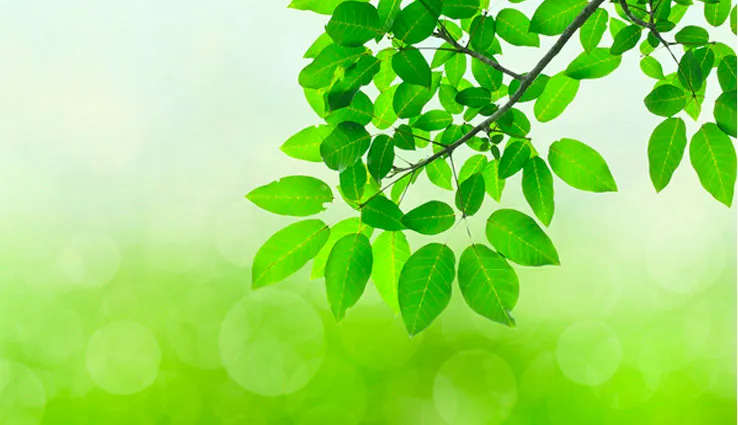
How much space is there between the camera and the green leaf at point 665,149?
62cm

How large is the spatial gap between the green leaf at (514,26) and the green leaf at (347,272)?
0.28 m

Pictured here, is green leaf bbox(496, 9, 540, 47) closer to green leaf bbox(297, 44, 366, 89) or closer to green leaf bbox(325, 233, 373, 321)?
green leaf bbox(297, 44, 366, 89)

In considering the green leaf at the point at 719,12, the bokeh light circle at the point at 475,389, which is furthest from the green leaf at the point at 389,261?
the bokeh light circle at the point at 475,389

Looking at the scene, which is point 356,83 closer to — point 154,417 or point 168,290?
point 168,290

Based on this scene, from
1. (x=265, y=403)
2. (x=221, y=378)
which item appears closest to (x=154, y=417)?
(x=221, y=378)

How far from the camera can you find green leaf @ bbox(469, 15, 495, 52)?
66cm

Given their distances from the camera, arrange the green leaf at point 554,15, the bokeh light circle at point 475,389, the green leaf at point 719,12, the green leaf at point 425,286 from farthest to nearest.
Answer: the bokeh light circle at point 475,389
the green leaf at point 719,12
the green leaf at point 554,15
the green leaf at point 425,286

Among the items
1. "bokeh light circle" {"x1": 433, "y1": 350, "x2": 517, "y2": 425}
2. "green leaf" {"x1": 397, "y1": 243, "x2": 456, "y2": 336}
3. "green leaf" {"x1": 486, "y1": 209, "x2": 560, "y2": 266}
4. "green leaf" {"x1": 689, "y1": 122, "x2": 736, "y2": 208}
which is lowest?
"bokeh light circle" {"x1": 433, "y1": 350, "x2": 517, "y2": 425}

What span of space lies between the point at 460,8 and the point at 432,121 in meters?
0.15

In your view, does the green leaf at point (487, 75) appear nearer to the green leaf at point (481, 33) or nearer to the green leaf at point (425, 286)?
the green leaf at point (481, 33)

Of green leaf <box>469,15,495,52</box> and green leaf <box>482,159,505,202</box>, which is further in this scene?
green leaf <box>482,159,505,202</box>

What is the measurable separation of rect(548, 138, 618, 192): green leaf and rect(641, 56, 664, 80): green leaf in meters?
0.19

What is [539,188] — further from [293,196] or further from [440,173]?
[293,196]

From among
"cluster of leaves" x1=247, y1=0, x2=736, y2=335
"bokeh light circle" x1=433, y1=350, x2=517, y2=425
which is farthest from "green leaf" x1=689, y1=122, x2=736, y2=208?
"bokeh light circle" x1=433, y1=350, x2=517, y2=425
